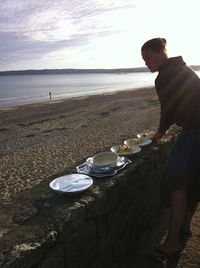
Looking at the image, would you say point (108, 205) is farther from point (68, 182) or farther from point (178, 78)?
point (178, 78)

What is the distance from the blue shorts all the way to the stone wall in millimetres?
453

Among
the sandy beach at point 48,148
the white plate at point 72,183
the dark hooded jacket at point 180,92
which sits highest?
the dark hooded jacket at point 180,92

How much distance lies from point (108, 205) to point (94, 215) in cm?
24

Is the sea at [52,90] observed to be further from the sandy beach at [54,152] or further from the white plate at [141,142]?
the white plate at [141,142]

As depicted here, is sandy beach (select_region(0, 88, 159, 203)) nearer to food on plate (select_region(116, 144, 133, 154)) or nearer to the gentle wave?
food on plate (select_region(116, 144, 133, 154))

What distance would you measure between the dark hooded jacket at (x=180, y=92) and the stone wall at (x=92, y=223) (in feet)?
2.58

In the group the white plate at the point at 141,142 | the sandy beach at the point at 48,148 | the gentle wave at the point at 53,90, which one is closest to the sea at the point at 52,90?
the gentle wave at the point at 53,90

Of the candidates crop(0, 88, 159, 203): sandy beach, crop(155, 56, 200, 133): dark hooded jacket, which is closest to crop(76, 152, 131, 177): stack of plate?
crop(0, 88, 159, 203): sandy beach

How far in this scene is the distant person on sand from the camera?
3154 millimetres

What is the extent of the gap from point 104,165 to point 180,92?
3.34 ft

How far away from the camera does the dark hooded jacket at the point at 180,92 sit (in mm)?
3148

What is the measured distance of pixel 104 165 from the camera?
348cm

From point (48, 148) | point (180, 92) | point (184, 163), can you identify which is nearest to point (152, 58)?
point (180, 92)

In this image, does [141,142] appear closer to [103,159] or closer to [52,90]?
[103,159]
